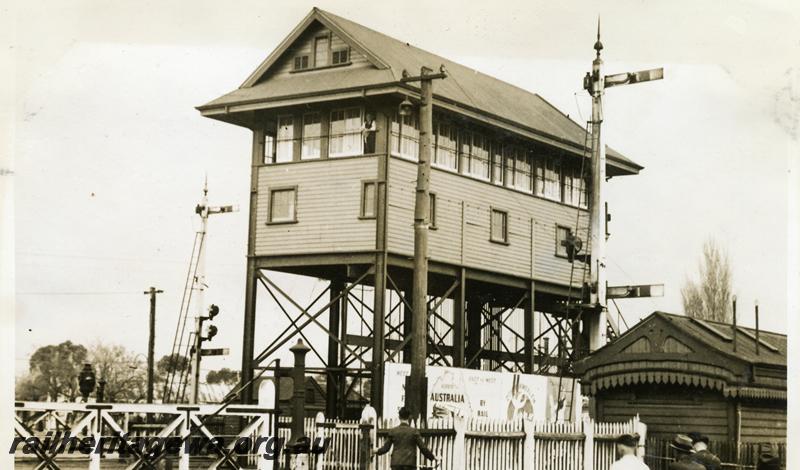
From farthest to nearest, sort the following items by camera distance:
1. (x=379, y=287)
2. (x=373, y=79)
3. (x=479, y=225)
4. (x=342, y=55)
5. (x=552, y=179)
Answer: (x=552, y=179), (x=479, y=225), (x=342, y=55), (x=373, y=79), (x=379, y=287)

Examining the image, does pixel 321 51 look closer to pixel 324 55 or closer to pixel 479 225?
pixel 324 55

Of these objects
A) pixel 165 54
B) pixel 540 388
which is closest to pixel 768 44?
pixel 165 54

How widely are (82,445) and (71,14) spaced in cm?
735

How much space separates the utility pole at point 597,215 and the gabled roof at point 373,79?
285cm

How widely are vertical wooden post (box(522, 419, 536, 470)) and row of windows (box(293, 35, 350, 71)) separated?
43.1 feet

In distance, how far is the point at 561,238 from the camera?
1548 inches

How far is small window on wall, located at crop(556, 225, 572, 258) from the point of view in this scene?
38969mm

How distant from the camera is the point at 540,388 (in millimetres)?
35875

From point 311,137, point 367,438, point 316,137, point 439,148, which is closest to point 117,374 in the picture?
point 311,137

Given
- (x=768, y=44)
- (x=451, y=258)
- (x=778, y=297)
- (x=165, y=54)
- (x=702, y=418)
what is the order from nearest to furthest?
(x=768, y=44)
(x=165, y=54)
(x=702, y=418)
(x=778, y=297)
(x=451, y=258)

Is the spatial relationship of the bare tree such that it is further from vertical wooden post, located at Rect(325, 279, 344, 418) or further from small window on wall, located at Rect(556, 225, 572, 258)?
vertical wooden post, located at Rect(325, 279, 344, 418)

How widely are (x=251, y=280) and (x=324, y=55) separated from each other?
6849 mm

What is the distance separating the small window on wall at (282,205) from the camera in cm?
3269

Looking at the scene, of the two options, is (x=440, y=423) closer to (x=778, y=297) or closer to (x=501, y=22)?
(x=501, y=22)
